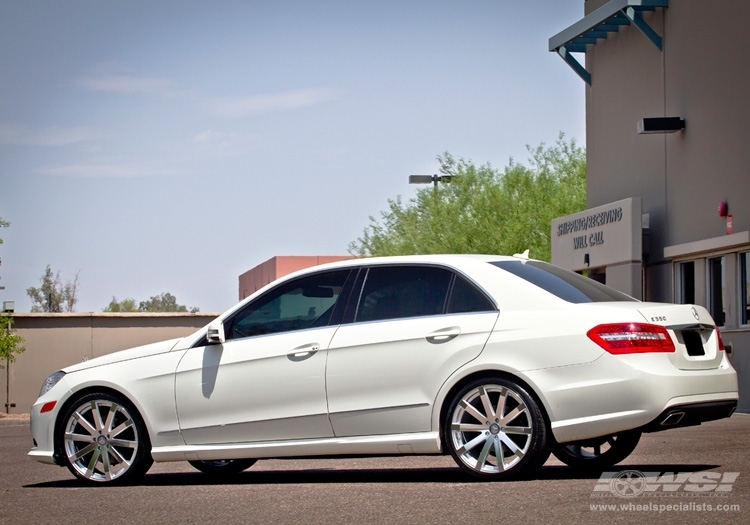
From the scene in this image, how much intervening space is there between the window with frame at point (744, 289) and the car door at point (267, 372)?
588 inches

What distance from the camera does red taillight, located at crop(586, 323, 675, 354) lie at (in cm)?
855

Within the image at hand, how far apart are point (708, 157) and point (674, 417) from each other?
54.5 ft

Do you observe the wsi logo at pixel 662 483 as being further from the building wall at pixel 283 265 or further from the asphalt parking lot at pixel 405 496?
the building wall at pixel 283 265

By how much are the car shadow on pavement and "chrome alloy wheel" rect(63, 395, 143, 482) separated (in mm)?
147

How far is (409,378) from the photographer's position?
29.8 feet

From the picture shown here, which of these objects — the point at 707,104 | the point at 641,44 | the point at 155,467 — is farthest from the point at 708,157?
the point at 155,467

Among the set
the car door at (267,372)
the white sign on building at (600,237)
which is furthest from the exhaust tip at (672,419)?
the white sign on building at (600,237)

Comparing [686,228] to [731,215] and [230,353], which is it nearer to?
[731,215]

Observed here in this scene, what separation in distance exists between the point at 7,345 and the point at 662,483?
2725 cm

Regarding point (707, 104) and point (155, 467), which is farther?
point (707, 104)

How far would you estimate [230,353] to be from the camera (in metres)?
9.73

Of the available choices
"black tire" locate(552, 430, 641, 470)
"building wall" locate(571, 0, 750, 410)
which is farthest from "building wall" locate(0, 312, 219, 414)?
"black tire" locate(552, 430, 641, 470)

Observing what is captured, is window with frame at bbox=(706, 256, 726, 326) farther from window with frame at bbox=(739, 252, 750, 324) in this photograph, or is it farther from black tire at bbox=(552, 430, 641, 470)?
black tire at bbox=(552, 430, 641, 470)

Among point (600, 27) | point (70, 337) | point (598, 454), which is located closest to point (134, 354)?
point (598, 454)
